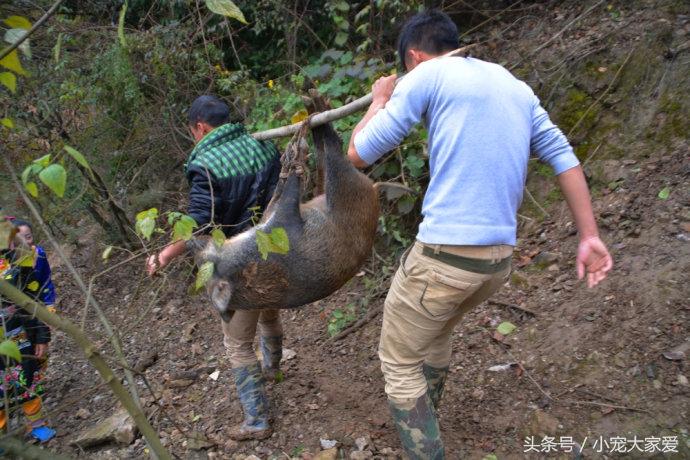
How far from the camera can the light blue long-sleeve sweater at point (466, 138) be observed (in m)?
2.08

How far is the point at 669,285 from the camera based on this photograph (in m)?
3.35

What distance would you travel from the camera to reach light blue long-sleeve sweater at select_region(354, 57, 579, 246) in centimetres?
208

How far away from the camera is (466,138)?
2.10 meters

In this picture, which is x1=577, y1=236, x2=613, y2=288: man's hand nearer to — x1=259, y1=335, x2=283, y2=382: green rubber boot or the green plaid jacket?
the green plaid jacket

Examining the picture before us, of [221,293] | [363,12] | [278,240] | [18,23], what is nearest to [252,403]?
[221,293]

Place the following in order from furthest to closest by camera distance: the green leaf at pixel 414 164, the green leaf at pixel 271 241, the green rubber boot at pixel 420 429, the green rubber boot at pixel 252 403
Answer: the green leaf at pixel 414 164 < the green rubber boot at pixel 252 403 < the green rubber boot at pixel 420 429 < the green leaf at pixel 271 241

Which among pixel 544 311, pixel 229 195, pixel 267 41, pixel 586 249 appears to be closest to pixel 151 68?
pixel 267 41

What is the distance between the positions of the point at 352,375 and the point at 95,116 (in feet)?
14.1

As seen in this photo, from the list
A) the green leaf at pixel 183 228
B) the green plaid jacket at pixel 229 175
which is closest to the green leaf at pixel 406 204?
the green plaid jacket at pixel 229 175

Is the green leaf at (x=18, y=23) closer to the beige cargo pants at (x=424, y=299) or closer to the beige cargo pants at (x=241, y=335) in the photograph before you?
the beige cargo pants at (x=424, y=299)

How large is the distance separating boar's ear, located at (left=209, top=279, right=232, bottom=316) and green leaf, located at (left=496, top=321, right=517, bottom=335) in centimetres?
198

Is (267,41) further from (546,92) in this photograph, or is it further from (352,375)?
(352,375)

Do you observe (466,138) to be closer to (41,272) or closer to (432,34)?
(432,34)

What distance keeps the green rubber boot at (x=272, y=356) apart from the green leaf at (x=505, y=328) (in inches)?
61.6
